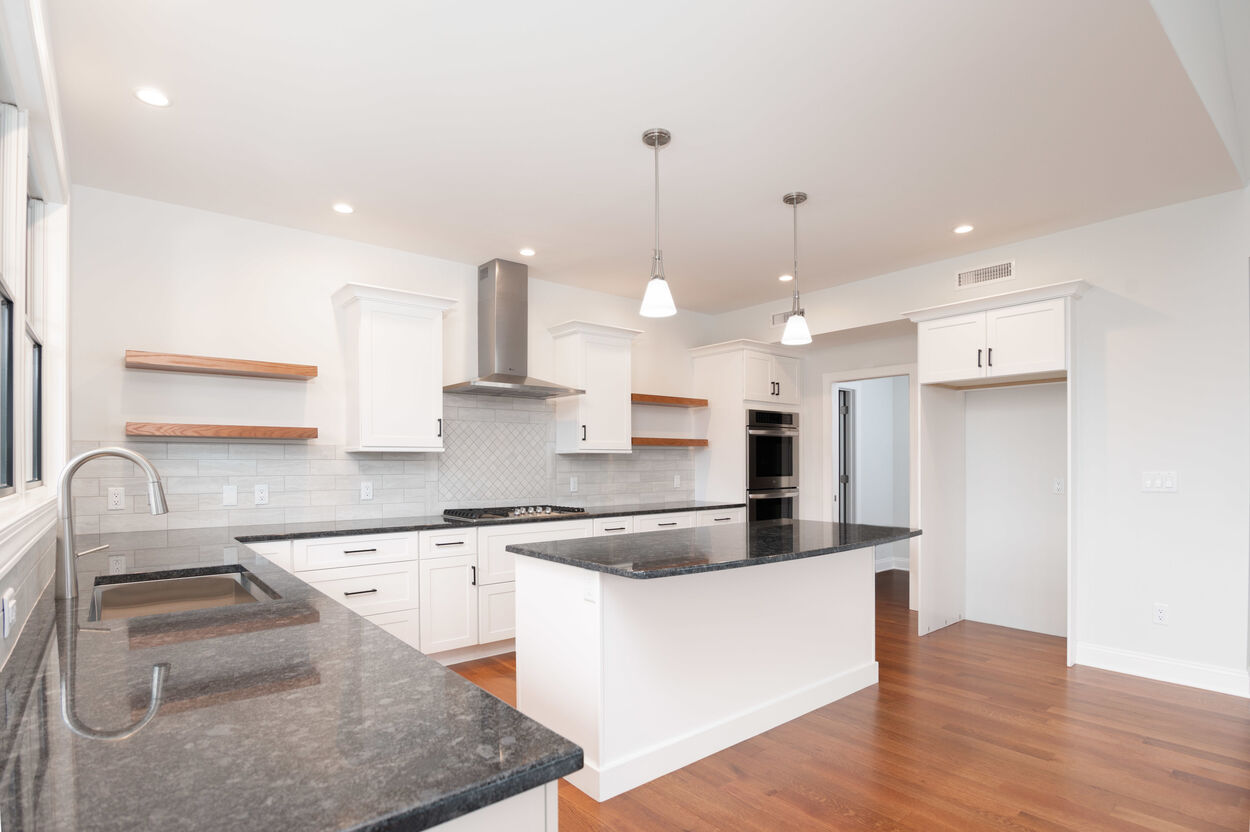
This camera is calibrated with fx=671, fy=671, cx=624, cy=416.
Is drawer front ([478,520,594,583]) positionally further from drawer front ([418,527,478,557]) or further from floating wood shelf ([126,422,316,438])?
floating wood shelf ([126,422,316,438])

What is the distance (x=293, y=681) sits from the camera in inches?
44.0

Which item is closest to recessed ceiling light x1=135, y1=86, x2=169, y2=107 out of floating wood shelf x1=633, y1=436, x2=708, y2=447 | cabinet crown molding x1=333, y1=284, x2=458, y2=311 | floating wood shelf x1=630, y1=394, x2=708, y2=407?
cabinet crown molding x1=333, y1=284, x2=458, y2=311

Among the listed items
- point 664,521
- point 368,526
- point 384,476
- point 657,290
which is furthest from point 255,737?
point 664,521

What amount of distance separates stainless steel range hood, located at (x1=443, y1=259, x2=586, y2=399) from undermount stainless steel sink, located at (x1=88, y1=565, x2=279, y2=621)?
230 cm

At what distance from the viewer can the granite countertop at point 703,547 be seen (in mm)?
2346

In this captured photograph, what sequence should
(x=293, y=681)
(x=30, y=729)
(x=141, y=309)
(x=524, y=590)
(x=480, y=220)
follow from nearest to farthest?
(x=30, y=729), (x=293, y=681), (x=524, y=590), (x=141, y=309), (x=480, y=220)

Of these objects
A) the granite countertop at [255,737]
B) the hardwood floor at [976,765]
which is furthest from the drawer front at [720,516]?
the granite countertop at [255,737]

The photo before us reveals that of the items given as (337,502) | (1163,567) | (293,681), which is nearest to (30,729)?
(293,681)

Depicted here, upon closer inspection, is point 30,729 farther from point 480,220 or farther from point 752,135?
point 480,220

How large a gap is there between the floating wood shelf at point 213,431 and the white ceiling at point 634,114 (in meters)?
1.24

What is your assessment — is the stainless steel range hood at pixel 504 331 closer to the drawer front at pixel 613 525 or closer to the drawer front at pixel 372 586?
the drawer front at pixel 613 525

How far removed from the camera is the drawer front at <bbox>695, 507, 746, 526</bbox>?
529 cm

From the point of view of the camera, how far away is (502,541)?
13.8ft

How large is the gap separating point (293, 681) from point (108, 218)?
141 inches
